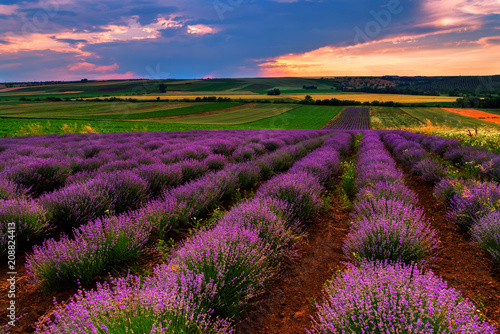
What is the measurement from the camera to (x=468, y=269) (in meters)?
2.92

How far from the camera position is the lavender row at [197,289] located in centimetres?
152

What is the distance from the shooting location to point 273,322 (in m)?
2.22

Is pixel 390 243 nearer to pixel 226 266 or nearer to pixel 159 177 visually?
pixel 226 266

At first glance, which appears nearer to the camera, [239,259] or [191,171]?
[239,259]

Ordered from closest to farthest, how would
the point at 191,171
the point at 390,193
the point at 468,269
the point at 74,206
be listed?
1. the point at 468,269
2. the point at 74,206
3. the point at 390,193
4. the point at 191,171

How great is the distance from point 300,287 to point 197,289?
1.28 m

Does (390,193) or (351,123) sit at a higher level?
(390,193)

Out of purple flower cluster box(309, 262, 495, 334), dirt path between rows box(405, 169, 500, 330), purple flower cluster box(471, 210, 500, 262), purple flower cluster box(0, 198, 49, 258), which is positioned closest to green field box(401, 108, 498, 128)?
dirt path between rows box(405, 169, 500, 330)

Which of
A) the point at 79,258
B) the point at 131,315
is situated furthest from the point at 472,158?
the point at 79,258

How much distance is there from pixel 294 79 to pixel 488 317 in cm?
12987

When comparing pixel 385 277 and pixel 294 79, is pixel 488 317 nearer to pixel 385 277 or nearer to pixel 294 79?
pixel 385 277

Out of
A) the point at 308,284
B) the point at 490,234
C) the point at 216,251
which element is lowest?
the point at 308,284

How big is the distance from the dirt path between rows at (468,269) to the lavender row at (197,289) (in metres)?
1.76

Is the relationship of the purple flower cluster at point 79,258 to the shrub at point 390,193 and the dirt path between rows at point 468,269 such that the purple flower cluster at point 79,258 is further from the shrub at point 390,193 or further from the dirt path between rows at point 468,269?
the shrub at point 390,193
